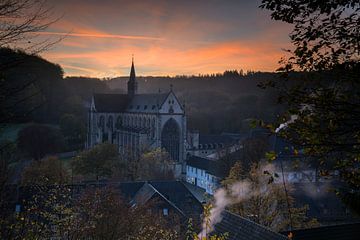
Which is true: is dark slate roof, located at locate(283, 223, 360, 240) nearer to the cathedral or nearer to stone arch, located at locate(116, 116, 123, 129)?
the cathedral

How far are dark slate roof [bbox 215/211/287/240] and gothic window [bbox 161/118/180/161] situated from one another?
4080 cm

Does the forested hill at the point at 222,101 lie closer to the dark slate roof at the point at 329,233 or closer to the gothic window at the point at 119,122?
the gothic window at the point at 119,122

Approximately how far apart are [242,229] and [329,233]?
3.71 metres

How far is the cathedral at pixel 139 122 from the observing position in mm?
52219

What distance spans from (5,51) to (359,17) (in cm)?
556

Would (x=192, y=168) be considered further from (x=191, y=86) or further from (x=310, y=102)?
(x=191, y=86)

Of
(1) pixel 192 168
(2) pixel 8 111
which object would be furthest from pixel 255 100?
(2) pixel 8 111

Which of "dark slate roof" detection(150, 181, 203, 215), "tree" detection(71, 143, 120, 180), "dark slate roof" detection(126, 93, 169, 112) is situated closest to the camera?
"dark slate roof" detection(150, 181, 203, 215)

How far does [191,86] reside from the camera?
133 metres

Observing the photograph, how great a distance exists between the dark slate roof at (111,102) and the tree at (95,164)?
2325 centimetres

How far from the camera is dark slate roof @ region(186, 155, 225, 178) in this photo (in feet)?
126

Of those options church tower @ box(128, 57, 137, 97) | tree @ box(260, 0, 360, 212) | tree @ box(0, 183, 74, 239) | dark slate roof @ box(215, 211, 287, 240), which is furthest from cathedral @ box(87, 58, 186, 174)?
tree @ box(260, 0, 360, 212)

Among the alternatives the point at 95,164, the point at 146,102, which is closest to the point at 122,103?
the point at 146,102

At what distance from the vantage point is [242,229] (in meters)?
11.1
